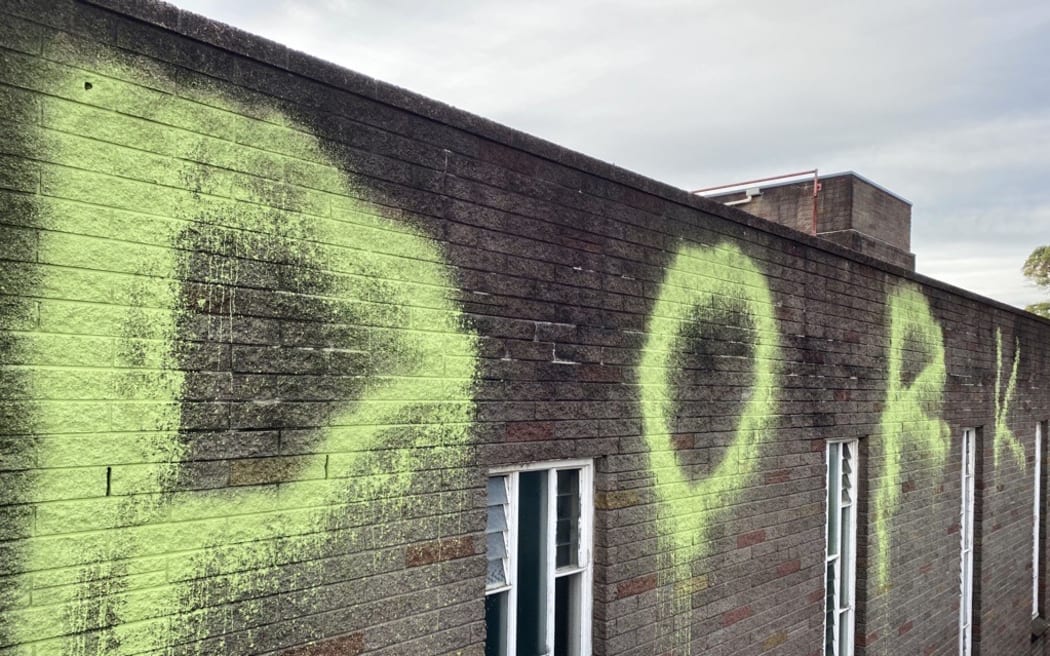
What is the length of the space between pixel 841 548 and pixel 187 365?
6203 millimetres

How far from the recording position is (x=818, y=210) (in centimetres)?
1320

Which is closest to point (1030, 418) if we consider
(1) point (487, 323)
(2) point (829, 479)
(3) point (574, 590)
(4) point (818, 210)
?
(4) point (818, 210)

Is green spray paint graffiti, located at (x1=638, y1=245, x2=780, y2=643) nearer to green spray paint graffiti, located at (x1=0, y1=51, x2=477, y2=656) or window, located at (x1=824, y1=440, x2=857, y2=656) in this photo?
window, located at (x1=824, y1=440, x2=857, y2=656)

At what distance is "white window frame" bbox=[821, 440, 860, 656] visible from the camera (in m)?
6.80

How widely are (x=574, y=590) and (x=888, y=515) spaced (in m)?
4.41

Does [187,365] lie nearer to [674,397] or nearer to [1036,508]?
[674,397]

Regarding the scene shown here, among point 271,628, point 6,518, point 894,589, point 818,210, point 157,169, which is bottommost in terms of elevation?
point 894,589

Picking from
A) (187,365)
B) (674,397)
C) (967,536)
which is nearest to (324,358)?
(187,365)

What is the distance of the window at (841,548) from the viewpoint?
680 centimetres

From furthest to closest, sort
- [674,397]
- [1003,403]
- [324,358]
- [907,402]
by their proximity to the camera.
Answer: [1003,403]
[907,402]
[674,397]
[324,358]

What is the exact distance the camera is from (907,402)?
7.73m

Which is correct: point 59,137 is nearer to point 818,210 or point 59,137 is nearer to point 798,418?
point 798,418

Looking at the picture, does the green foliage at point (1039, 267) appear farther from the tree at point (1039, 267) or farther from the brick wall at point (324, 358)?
the brick wall at point (324, 358)

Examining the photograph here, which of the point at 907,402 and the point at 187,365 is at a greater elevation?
the point at 187,365
